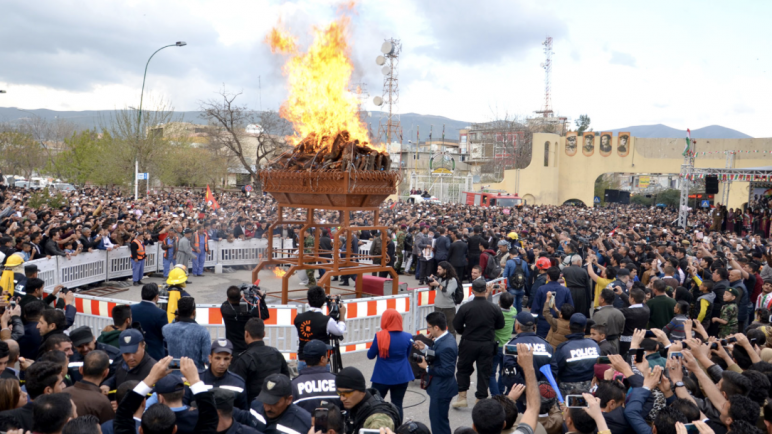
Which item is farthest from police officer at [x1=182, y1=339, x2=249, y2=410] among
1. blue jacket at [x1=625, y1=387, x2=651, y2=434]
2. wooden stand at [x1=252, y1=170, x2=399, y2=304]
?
wooden stand at [x1=252, y1=170, x2=399, y2=304]

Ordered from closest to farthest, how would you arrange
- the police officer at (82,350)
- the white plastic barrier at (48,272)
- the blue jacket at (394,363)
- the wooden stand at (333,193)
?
the police officer at (82,350)
the blue jacket at (394,363)
the wooden stand at (333,193)
the white plastic barrier at (48,272)

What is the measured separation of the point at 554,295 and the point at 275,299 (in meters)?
7.14

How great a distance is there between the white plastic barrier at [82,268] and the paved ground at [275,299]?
902 millimetres

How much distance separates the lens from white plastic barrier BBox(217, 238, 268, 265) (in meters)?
18.5

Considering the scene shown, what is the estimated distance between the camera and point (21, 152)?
2584 inches

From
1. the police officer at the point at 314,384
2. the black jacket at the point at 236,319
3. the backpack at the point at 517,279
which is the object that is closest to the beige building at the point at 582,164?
the backpack at the point at 517,279

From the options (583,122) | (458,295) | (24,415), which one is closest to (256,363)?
(24,415)

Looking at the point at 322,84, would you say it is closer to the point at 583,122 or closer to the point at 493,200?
the point at 493,200

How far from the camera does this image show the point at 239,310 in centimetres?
674

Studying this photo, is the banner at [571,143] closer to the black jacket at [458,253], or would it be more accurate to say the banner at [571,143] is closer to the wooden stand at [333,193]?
the black jacket at [458,253]

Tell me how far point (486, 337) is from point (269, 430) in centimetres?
384

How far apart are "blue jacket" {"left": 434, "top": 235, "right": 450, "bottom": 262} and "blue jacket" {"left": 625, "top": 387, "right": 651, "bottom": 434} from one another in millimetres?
11733

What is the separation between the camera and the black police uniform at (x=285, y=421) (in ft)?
13.7

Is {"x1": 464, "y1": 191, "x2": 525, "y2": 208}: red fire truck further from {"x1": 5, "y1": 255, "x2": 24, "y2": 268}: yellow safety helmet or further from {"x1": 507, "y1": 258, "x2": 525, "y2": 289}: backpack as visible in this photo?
{"x1": 5, "y1": 255, "x2": 24, "y2": 268}: yellow safety helmet
